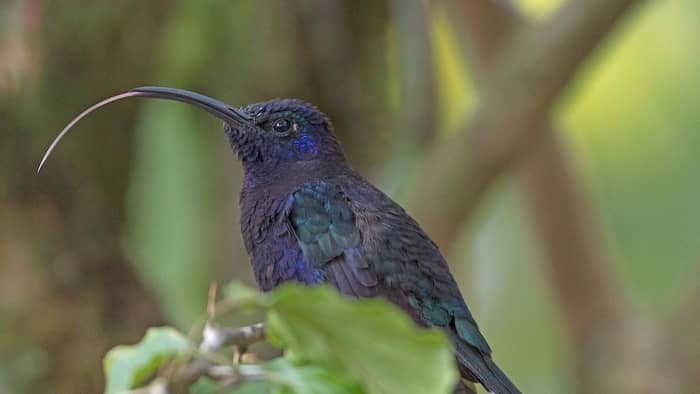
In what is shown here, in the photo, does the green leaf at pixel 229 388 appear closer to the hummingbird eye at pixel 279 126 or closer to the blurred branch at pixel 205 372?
the blurred branch at pixel 205 372

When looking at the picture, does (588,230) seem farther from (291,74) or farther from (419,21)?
(291,74)

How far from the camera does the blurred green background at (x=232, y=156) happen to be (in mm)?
4219

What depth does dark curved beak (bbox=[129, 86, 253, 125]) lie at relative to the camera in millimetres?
2475

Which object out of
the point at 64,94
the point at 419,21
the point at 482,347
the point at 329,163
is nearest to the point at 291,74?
the point at 419,21

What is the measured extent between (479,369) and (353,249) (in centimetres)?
42

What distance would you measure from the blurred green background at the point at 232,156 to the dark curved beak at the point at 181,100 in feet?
4.33

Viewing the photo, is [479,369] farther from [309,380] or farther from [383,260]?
[309,380]

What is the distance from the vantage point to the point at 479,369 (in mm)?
2373

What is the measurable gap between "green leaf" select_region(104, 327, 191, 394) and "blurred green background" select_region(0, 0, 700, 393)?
2.81 metres

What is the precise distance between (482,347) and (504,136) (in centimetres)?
217

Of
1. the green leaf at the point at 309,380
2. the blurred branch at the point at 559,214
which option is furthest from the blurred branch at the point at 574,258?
the green leaf at the point at 309,380

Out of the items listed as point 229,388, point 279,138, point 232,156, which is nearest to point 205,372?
point 229,388

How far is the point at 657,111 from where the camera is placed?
6.81 meters

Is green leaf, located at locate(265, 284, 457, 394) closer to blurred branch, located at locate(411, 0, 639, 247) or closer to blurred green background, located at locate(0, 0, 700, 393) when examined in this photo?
blurred green background, located at locate(0, 0, 700, 393)
